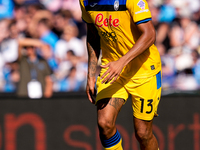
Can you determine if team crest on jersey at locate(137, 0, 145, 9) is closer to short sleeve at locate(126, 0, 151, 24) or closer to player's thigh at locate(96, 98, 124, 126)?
short sleeve at locate(126, 0, 151, 24)

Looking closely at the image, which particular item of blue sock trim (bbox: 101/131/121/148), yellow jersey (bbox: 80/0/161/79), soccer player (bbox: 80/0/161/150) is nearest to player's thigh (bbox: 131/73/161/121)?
soccer player (bbox: 80/0/161/150)

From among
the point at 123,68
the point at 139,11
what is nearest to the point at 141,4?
the point at 139,11

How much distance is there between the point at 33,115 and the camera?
583cm

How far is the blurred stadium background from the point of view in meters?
5.82

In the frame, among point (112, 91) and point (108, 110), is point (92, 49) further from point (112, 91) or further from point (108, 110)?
point (108, 110)

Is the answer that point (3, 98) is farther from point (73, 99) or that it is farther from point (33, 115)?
point (73, 99)

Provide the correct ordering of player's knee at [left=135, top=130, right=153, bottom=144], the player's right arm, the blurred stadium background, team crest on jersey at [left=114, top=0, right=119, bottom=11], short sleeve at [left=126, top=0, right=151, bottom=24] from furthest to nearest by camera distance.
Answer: the blurred stadium background < the player's right arm < player's knee at [left=135, top=130, right=153, bottom=144] < team crest on jersey at [left=114, top=0, right=119, bottom=11] < short sleeve at [left=126, top=0, right=151, bottom=24]

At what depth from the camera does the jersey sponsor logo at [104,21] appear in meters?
3.82

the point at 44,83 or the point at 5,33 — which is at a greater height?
the point at 5,33

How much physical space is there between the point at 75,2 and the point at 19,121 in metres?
3.20

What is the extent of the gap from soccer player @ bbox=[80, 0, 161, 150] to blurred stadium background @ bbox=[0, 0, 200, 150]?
5.58 feet

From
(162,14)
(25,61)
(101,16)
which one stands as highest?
(101,16)

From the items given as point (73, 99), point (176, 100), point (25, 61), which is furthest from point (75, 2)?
point (176, 100)

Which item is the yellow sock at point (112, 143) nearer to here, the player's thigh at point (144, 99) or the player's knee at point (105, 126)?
the player's knee at point (105, 126)
